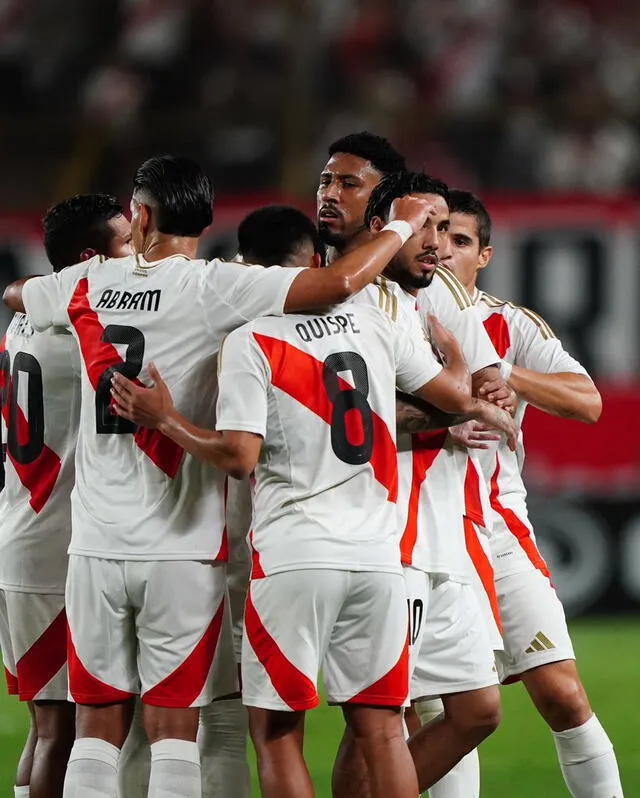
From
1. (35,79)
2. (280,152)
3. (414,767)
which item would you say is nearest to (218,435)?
(414,767)

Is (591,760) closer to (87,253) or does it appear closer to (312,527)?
(312,527)

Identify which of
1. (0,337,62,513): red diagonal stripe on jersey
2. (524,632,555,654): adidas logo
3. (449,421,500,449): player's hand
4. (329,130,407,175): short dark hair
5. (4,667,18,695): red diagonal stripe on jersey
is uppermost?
(329,130,407,175): short dark hair

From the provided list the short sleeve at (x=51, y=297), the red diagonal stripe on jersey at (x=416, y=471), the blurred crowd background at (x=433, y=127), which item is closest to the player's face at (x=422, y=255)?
the red diagonal stripe on jersey at (x=416, y=471)

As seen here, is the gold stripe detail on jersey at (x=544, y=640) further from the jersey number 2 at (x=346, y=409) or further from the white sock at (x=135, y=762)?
the white sock at (x=135, y=762)

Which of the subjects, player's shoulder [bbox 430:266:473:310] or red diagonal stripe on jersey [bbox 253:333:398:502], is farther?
player's shoulder [bbox 430:266:473:310]

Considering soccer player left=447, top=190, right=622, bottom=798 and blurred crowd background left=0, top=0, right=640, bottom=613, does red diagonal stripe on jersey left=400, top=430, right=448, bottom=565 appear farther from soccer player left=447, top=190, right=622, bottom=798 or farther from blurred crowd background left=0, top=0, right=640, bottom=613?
blurred crowd background left=0, top=0, right=640, bottom=613

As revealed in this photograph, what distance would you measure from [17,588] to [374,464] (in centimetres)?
148

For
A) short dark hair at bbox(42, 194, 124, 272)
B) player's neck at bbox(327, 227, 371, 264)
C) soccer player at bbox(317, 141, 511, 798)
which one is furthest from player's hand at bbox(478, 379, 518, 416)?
short dark hair at bbox(42, 194, 124, 272)

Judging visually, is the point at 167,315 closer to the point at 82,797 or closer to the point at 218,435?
the point at 218,435

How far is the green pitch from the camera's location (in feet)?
19.8

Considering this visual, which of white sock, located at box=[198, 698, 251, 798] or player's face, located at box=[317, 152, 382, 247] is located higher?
player's face, located at box=[317, 152, 382, 247]

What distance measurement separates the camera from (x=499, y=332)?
17.0 feet

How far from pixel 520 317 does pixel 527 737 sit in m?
2.88

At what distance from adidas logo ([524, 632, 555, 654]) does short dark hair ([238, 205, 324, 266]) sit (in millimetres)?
1627
